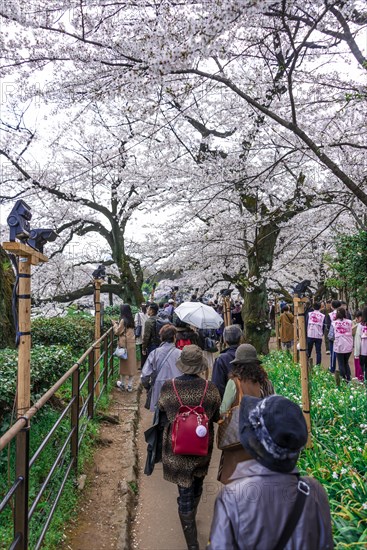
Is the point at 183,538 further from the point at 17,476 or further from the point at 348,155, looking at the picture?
the point at 348,155

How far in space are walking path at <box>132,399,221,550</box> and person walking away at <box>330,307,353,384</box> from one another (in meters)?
4.52

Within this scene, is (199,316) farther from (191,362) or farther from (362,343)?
(191,362)

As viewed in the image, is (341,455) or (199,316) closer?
(341,455)

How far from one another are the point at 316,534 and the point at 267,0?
379cm

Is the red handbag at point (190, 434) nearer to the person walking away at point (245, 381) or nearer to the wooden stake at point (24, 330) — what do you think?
the person walking away at point (245, 381)

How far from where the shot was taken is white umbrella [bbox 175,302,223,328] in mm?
6898

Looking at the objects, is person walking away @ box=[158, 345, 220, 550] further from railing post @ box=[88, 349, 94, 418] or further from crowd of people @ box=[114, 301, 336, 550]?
railing post @ box=[88, 349, 94, 418]

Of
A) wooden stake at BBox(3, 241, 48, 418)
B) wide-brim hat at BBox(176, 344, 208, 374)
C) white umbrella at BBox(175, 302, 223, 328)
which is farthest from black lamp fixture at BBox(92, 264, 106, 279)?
wooden stake at BBox(3, 241, 48, 418)

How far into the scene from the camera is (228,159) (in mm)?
9891

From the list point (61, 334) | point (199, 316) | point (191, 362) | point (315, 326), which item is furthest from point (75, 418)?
point (315, 326)

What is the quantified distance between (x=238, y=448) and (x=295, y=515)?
4.84 ft

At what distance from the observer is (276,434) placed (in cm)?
154

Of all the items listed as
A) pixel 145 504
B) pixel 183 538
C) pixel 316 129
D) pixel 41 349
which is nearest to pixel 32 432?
pixel 41 349

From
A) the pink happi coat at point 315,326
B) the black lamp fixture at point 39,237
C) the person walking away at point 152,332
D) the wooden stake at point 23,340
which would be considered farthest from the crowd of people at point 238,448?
the pink happi coat at point 315,326
